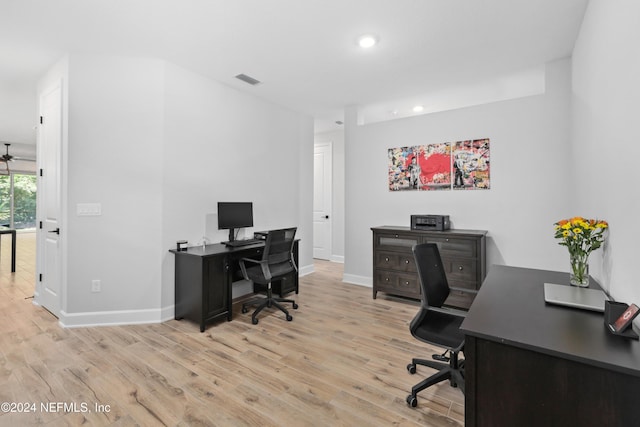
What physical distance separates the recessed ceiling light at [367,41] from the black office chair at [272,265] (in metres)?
2.11

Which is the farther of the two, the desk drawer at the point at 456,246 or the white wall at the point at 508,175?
the desk drawer at the point at 456,246

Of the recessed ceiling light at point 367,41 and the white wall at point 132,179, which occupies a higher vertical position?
the recessed ceiling light at point 367,41

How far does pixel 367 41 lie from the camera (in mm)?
2912

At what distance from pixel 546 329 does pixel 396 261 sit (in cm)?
274

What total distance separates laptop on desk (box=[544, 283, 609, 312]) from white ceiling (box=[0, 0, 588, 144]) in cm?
218

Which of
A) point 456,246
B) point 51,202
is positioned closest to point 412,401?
point 456,246

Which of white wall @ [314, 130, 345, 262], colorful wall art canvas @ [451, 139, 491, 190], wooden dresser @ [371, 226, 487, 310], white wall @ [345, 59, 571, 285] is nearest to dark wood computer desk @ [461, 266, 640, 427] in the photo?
wooden dresser @ [371, 226, 487, 310]

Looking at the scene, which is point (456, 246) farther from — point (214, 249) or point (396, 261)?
point (214, 249)

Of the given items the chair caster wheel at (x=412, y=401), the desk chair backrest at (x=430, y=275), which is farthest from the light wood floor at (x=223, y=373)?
the desk chair backrest at (x=430, y=275)

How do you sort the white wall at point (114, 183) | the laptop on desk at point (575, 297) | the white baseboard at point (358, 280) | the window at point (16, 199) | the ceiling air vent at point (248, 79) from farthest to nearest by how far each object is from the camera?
the window at point (16, 199)
the white baseboard at point (358, 280)
the ceiling air vent at point (248, 79)
the white wall at point (114, 183)
the laptop on desk at point (575, 297)

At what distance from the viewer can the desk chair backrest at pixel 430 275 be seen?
6.65ft

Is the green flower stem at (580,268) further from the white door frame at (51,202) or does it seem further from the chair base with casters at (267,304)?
the white door frame at (51,202)

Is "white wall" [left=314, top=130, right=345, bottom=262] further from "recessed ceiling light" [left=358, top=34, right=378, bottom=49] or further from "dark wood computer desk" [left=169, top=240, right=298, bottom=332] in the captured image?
"recessed ceiling light" [left=358, top=34, right=378, bottom=49]

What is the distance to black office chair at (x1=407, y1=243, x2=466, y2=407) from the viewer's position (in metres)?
1.91
